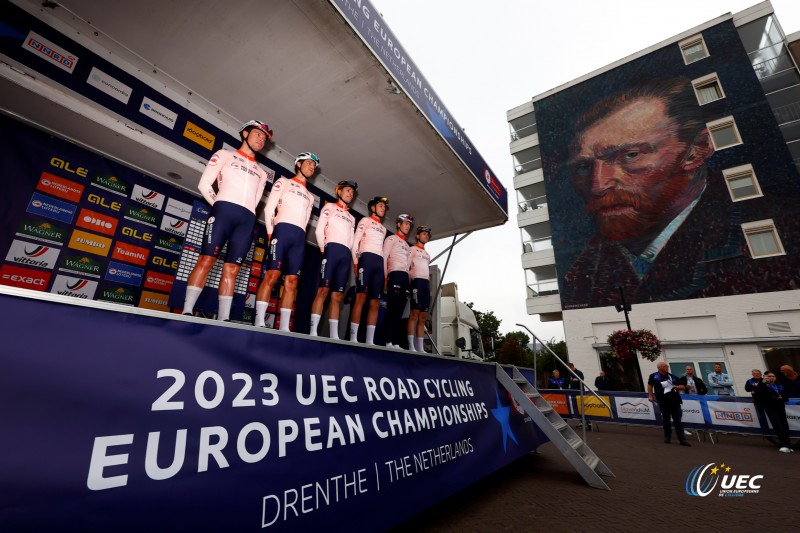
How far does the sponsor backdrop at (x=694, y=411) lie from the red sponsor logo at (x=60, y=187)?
23.4 ft

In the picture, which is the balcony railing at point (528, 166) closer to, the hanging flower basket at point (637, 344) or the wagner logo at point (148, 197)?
the hanging flower basket at point (637, 344)

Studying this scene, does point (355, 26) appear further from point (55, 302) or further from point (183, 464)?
point (183, 464)

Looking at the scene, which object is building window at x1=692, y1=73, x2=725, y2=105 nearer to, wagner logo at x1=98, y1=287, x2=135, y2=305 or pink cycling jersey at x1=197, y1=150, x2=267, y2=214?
pink cycling jersey at x1=197, y1=150, x2=267, y2=214

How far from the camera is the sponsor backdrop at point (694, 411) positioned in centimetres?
838

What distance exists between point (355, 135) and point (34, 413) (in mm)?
4144

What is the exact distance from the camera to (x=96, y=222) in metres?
3.74

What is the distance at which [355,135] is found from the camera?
15.2ft

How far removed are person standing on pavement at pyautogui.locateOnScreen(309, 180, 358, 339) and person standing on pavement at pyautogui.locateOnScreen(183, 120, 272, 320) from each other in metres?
1.01

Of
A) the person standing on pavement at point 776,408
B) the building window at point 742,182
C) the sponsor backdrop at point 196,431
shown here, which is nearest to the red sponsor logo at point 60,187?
the sponsor backdrop at point 196,431

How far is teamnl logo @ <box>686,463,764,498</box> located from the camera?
4.40m

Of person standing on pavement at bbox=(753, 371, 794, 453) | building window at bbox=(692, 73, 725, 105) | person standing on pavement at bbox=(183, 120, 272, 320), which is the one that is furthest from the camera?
building window at bbox=(692, 73, 725, 105)

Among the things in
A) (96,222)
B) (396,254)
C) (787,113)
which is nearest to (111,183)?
(96,222)

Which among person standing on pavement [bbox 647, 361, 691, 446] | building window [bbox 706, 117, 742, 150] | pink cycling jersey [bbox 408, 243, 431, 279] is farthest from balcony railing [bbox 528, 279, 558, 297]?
pink cycling jersey [bbox 408, 243, 431, 279]

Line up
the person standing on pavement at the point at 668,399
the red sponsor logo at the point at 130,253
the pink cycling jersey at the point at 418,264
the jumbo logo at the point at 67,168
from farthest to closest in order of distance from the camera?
the person standing on pavement at the point at 668,399, the pink cycling jersey at the point at 418,264, the red sponsor logo at the point at 130,253, the jumbo logo at the point at 67,168
